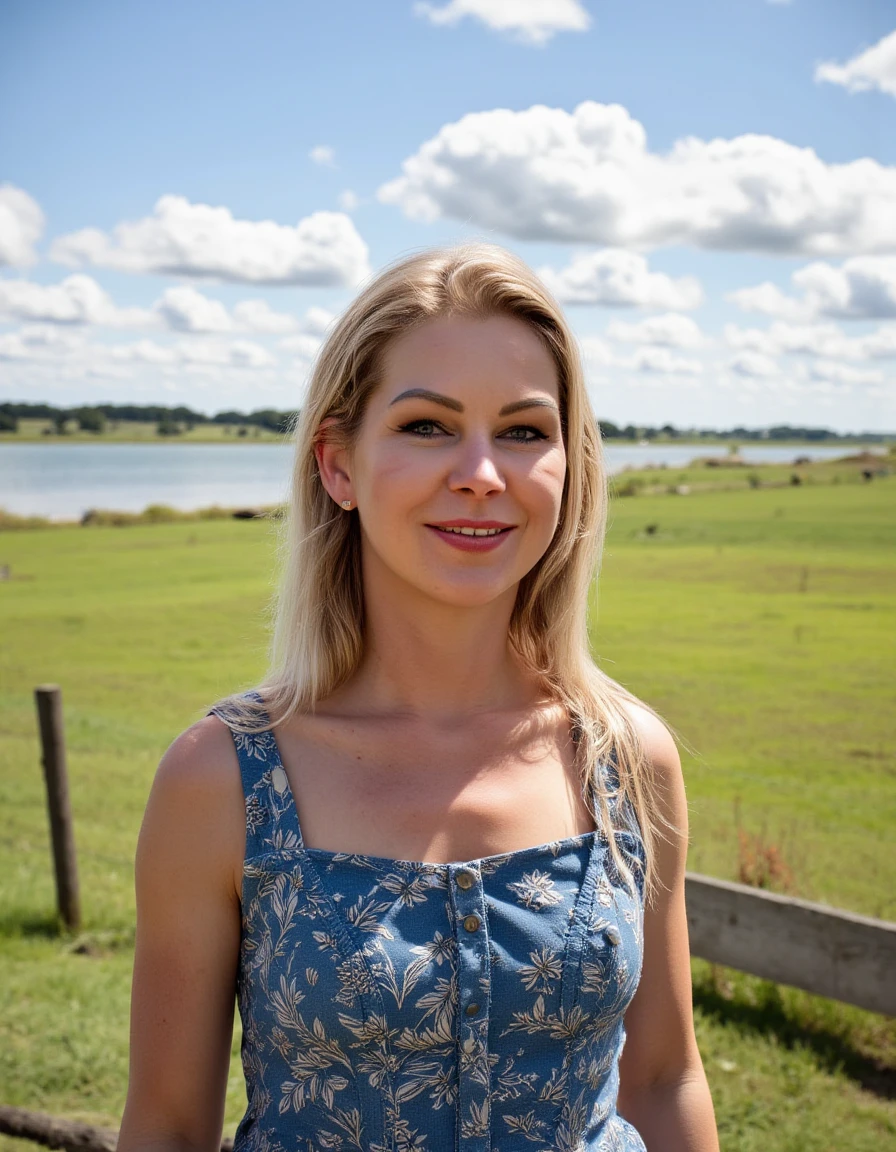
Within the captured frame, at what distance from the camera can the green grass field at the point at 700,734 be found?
13.9ft

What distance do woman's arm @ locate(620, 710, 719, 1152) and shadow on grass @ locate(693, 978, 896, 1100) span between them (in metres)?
2.74

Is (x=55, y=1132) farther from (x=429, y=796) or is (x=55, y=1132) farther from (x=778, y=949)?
(x=778, y=949)

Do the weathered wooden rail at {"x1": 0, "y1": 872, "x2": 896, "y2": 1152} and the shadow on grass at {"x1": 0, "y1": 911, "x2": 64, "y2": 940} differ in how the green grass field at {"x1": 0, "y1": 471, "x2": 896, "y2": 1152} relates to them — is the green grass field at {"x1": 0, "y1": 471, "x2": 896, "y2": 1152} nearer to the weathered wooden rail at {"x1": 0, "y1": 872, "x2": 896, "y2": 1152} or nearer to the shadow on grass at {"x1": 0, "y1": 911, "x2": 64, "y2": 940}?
the shadow on grass at {"x1": 0, "y1": 911, "x2": 64, "y2": 940}

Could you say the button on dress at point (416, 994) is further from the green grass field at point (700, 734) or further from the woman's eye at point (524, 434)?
the woman's eye at point (524, 434)

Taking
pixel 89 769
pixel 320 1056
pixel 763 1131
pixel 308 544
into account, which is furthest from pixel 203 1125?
pixel 89 769

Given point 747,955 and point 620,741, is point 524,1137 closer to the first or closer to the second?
point 620,741

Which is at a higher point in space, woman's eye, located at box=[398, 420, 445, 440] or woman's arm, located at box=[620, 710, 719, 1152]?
woman's eye, located at box=[398, 420, 445, 440]

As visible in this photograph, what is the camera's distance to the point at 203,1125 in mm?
1634

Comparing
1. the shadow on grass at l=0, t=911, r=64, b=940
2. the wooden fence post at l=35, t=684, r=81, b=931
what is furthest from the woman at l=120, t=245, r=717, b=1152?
the shadow on grass at l=0, t=911, r=64, b=940

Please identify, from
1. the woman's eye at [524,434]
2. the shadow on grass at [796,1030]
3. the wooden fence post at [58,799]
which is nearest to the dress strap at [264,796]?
the woman's eye at [524,434]

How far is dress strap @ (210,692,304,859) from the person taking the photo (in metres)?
1.59

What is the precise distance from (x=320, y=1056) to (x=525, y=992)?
315 millimetres

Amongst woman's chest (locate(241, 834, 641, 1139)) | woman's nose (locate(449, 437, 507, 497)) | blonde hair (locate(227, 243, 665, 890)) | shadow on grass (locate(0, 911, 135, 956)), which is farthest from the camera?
Result: shadow on grass (locate(0, 911, 135, 956))

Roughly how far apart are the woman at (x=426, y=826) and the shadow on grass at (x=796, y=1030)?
2.80m
